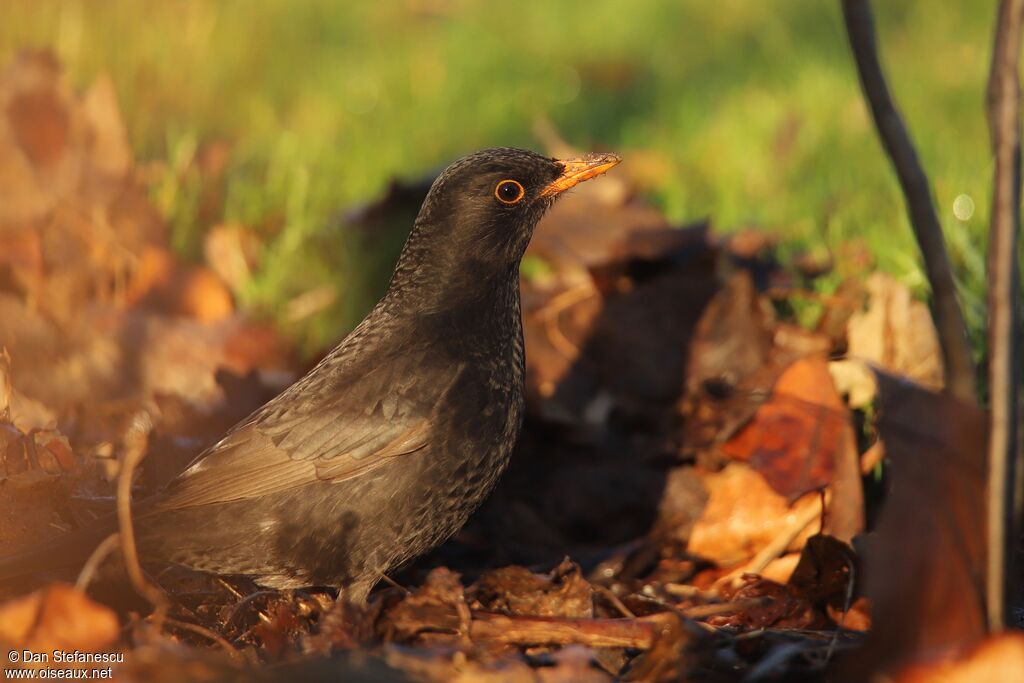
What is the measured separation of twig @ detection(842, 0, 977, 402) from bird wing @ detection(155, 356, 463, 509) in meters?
1.57

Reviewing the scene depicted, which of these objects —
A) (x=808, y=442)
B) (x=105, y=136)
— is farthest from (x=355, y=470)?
(x=105, y=136)

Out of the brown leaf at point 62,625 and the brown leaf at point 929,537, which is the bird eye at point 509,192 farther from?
the brown leaf at point 62,625

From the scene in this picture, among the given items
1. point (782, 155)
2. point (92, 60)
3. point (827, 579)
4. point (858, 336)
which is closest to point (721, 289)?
point (858, 336)

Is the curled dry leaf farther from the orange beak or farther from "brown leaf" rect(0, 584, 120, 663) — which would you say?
"brown leaf" rect(0, 584, 120, 663)

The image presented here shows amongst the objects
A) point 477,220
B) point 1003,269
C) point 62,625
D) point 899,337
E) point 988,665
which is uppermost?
point 477,220

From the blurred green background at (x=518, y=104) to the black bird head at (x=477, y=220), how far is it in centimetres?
150

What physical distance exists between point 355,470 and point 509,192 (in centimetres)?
109

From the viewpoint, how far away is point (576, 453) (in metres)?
4.78

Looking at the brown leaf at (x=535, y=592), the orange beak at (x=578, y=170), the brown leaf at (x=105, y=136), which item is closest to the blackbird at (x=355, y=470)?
the brown leaf at (x=535, y=592)

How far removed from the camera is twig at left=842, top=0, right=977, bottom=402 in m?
2.56

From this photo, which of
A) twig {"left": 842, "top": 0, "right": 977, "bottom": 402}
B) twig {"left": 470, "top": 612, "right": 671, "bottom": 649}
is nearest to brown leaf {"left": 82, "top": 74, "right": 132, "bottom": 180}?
twig {"left": 470, "top": 612, "right": 671, "bottom": 649}

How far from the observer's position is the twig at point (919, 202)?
2.56 m

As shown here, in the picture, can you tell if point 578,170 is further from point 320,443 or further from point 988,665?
point 988,665

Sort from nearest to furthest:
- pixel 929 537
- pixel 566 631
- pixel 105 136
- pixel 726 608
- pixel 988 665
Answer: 1. pixel 988 665
2. pixel 929 537
3. pixel 566 631
4. pixel 726 608
5. pixel 105 136
